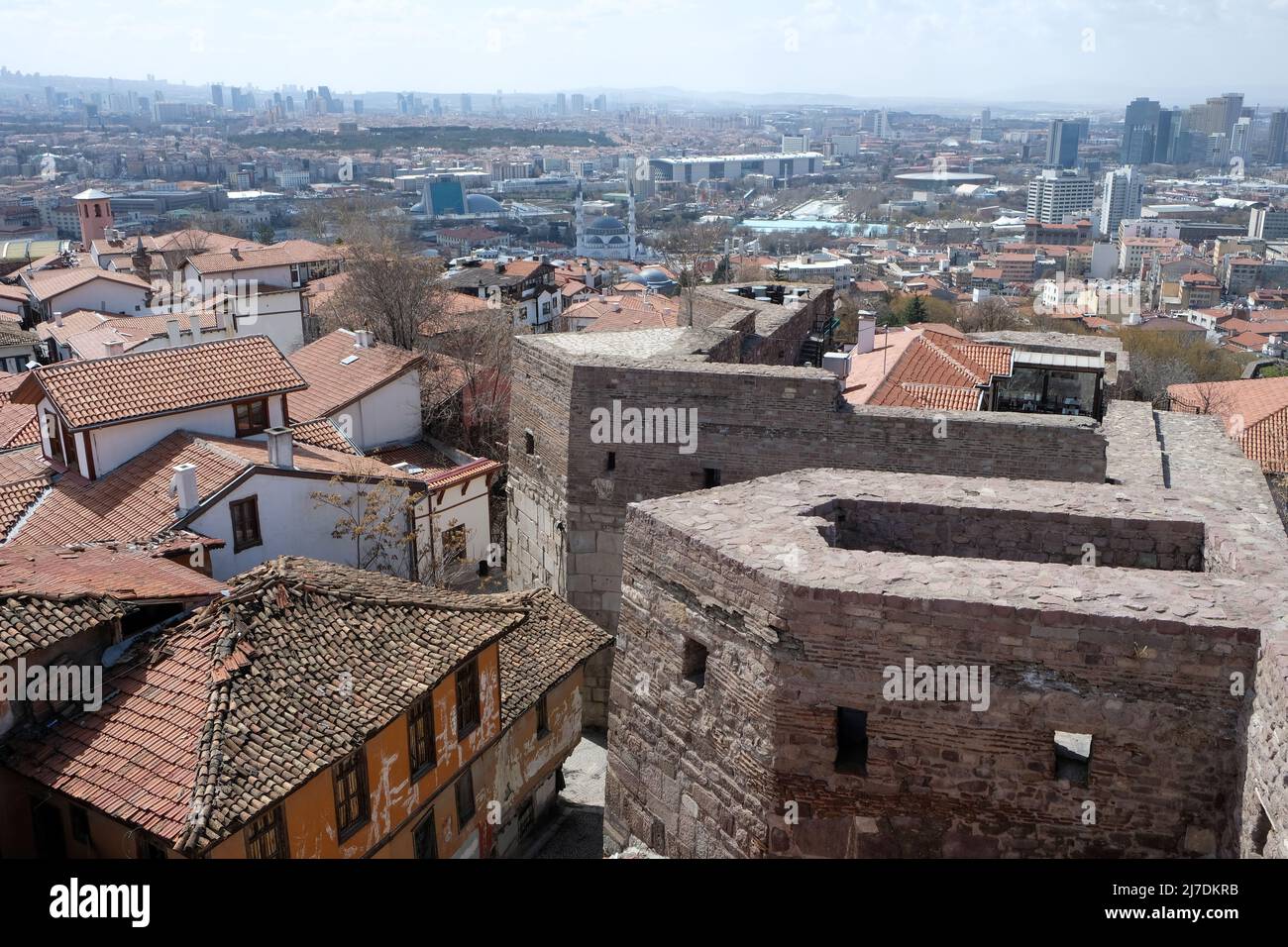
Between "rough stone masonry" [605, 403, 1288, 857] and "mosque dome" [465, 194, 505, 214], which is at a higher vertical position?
"rough stone masonry" [605, 403, 1288, 857]

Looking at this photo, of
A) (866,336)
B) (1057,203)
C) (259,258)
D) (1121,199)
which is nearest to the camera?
(866,336)

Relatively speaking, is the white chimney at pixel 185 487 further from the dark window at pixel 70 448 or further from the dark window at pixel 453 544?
the dark window at pixel 453 544

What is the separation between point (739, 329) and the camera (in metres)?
15.5

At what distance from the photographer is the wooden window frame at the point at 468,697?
1209 centimetres

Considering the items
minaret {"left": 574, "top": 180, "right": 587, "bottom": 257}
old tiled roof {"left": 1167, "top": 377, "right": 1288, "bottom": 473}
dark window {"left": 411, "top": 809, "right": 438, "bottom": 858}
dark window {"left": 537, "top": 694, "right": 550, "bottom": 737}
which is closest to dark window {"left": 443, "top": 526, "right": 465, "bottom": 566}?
dark window {"left": 537, "top": 694, "right": 550, "bottom": 737}

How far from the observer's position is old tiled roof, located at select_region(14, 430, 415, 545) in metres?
14.7

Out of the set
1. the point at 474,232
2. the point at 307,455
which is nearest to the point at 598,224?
the point at 474,232

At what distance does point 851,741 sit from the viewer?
293 inches

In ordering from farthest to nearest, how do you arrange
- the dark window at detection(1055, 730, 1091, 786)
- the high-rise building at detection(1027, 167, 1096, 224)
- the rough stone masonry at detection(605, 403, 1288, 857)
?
the high-rise building at detection(1027, 167, 1096, 224)
the dark window at detection(1055, 730, 1091, 786)
the rough stone masonry at detection(605, 403, 1288, 857)

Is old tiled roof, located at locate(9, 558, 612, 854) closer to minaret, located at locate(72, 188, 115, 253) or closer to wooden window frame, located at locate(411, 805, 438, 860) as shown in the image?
wooden window frame, located at locate(411, 805, 438, 860)

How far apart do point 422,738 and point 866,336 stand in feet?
59.1

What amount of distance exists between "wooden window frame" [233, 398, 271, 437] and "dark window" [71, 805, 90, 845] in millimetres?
9250

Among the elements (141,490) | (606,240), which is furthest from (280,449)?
(606,240)

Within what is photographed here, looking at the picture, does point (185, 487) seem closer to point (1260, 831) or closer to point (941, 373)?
point (1260, 831)
